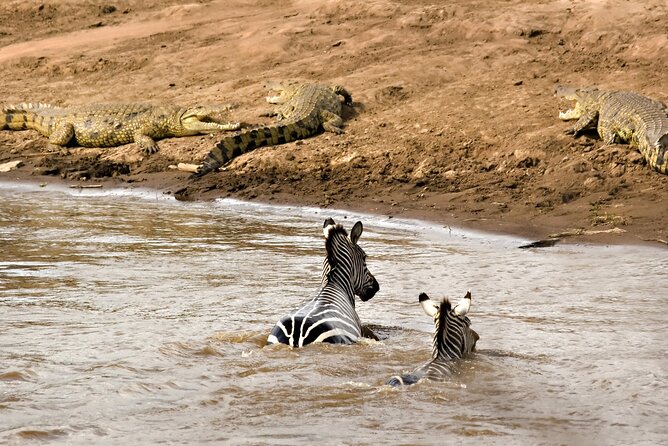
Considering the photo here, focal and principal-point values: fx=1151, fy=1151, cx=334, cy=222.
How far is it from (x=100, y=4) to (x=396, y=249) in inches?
626

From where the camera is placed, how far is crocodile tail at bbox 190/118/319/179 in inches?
585

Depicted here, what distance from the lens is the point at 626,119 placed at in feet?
43.1

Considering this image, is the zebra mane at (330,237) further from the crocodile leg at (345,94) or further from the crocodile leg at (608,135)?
the crocodile leg at (345,94)

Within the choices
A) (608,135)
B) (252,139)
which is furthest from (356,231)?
(252,139)

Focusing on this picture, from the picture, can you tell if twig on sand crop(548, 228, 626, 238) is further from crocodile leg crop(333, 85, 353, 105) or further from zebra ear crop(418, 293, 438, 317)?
crocodile leg crop(333, 85, 353, 105)

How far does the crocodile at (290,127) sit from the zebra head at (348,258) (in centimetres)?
703

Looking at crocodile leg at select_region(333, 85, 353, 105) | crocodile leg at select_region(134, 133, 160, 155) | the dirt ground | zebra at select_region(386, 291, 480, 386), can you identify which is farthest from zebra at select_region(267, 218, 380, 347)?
crocodile leg at select_region(134, 133, 160, 155)

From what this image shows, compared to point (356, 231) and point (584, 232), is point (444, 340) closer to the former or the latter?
point (356, 231)

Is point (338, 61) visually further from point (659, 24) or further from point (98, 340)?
point (98, 340)

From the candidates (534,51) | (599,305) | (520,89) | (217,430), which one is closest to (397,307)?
(599,305)

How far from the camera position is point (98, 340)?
752cm

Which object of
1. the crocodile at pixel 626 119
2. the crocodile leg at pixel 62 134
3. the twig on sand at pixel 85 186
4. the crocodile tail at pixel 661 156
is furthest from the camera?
the crocodile leg at pixel 62 134

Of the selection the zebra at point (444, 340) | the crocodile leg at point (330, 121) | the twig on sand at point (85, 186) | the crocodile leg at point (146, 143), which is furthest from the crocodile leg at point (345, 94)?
the zebra at point (444, 340)

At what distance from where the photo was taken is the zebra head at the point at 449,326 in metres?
6.46
